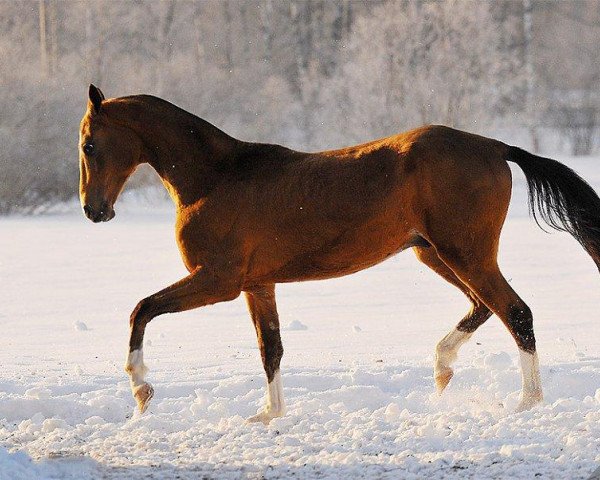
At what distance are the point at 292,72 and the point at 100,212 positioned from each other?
36038 mm

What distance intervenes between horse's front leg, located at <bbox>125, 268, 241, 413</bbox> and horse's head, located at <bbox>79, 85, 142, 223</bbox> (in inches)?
23.0

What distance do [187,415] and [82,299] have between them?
573 centimetres

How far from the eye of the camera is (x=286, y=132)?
3297cm

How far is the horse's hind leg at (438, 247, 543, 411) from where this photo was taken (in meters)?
5.88

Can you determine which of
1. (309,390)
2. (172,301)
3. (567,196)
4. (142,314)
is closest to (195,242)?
(172,301)

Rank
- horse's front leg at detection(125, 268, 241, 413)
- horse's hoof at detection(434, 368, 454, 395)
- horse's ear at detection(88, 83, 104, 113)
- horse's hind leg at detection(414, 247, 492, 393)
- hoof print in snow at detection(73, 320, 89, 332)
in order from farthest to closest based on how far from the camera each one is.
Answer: hoof print in snow at detection(73, 320, 89, 332), horse's hoof at detection(434, 368, 454, 395), horse's hind leg at detection(414, 247, 492, 393), horse's ear at detection(88, 83, 104, 113), horse's front leg at detection(125, 268, 241, 413)

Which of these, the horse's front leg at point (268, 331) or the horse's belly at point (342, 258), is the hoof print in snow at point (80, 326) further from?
the horse's belly at point (342, 258)

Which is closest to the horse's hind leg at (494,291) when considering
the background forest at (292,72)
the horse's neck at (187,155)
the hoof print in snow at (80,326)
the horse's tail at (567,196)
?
the horse's tail at (567,196)

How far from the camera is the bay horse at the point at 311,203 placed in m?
5.82

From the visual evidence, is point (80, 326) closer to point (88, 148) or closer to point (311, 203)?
point (88, 148)

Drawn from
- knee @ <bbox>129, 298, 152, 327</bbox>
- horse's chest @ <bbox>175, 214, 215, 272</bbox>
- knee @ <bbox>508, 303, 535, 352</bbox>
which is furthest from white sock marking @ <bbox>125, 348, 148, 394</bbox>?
knee @ <bbox>508, 303, 535, 352</bbox>

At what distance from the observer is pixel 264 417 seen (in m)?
6.10

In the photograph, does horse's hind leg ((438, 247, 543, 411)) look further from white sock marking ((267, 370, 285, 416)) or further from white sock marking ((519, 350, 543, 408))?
white sock marking ((267, 370, 285, 416))

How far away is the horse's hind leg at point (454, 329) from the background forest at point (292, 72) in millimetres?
16901
